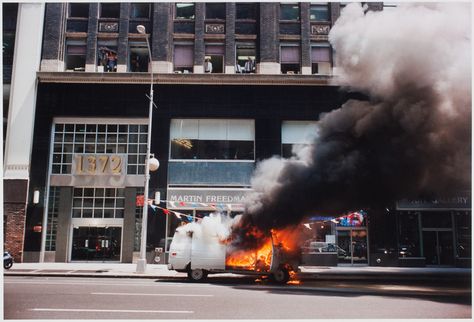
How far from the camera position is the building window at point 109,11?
21.4m

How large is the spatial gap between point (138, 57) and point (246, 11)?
617cm

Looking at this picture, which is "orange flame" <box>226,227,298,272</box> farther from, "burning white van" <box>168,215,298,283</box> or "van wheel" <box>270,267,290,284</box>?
"van wheel" <box>270,267,290,284</box>

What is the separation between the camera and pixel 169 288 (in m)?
11.2

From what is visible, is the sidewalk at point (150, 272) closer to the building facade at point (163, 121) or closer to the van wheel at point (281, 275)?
the building facade at point (163, 121)

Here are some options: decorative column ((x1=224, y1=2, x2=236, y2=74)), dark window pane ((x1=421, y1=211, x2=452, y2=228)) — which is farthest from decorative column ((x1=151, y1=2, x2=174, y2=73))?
dark window pane ((x1=421, y1=211, x2=452, y2=228))

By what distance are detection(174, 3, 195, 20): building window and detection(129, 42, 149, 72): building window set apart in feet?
7.97

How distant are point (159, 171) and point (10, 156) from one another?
7.15 meters

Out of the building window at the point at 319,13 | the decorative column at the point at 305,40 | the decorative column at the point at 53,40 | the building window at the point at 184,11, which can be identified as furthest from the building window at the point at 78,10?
the building window at the point at 319,13

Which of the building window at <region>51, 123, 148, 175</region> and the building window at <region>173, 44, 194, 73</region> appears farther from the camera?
the building window at <region>173, 44, 194, 73</region>

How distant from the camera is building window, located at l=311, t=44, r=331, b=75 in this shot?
21.1 m

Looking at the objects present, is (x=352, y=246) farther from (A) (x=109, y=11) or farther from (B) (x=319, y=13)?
(A) (x=109, y=11)

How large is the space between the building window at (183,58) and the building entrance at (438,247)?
1432 centimetres

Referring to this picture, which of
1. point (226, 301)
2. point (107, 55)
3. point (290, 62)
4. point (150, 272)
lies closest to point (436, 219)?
point (290, 62)

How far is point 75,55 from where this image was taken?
69.9 ft
